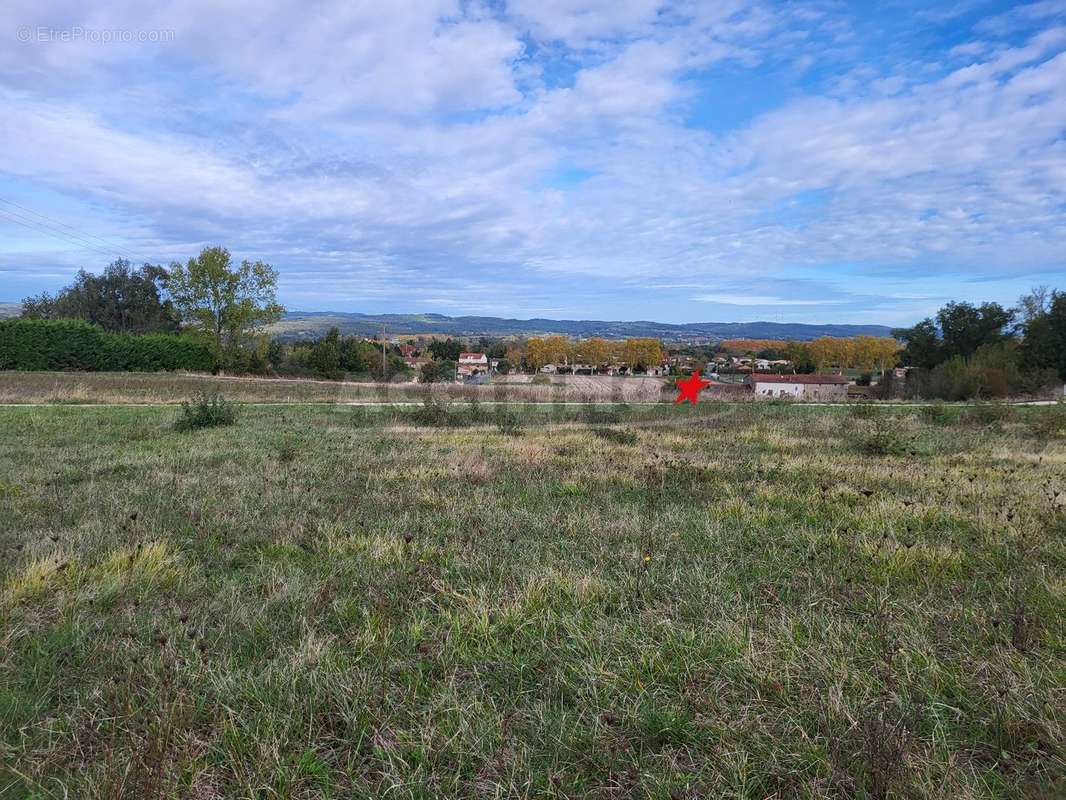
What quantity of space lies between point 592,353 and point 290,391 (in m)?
25.2

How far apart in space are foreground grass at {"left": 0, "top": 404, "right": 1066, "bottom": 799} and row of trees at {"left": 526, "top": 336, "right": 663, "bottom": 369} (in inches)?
1630

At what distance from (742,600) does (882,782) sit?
1671 mm

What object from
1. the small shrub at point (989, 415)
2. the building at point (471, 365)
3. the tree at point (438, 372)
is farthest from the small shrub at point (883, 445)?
the building at point (471, 365)

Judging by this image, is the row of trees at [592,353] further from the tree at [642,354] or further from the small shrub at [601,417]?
the small shrub at [601,417]

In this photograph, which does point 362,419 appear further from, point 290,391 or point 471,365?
point 471,365

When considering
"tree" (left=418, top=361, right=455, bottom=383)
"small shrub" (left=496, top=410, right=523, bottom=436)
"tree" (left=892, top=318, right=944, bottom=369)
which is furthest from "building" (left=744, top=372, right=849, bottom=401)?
"small shrub" (left=496, top=410, right=523, bottom=436)

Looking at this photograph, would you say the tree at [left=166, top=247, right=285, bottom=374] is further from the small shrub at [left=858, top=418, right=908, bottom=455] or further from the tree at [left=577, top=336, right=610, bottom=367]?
the small shrub at [left=858, top=418, right=908, bottom=455]

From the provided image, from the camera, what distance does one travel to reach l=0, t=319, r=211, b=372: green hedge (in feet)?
123

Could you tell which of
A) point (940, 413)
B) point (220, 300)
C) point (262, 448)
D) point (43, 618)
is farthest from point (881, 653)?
point (220, 300)

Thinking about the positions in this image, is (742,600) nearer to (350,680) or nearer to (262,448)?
(350,680)

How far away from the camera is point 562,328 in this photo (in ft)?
266

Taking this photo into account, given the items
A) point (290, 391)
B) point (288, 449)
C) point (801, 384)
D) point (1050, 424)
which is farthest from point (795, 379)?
point (288, 449)

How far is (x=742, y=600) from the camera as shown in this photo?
383 centimetres

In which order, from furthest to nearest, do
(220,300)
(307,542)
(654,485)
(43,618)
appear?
(220,300) < (654,485) < (307,542) < (43,618)
